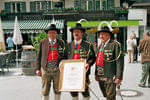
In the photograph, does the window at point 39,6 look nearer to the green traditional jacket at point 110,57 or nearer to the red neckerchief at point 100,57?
the red neckerchief at point 100,57

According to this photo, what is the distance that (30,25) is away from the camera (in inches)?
731

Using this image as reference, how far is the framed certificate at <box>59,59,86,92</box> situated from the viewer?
12.4 ft

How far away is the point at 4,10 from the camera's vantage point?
816 inches

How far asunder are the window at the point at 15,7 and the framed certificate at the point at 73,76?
18.8 meters

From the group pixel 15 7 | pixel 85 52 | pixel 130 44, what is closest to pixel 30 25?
pixel 15 7

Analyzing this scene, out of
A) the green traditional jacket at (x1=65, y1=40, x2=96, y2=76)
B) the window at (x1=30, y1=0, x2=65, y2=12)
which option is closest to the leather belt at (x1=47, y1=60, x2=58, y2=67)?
the green traditional jacket at (x1=65, y1=40, x2=96, y2=76)

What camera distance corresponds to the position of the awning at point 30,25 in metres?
17.7

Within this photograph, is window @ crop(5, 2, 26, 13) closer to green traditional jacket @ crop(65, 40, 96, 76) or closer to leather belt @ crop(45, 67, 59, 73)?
leather belt @ crop(45, 67, 59, 73)

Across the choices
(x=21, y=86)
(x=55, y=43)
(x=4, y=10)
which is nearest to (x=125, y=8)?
(x=4, y=10)

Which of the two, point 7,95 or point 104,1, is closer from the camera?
point 7,95

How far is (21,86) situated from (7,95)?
111 cm

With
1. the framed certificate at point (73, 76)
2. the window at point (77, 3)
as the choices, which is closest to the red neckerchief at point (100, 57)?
the framed certificate at point (73, 76)

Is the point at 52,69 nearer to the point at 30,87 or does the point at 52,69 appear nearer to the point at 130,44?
the point at 30,87

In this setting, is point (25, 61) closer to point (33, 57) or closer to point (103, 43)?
point (33, 57)
